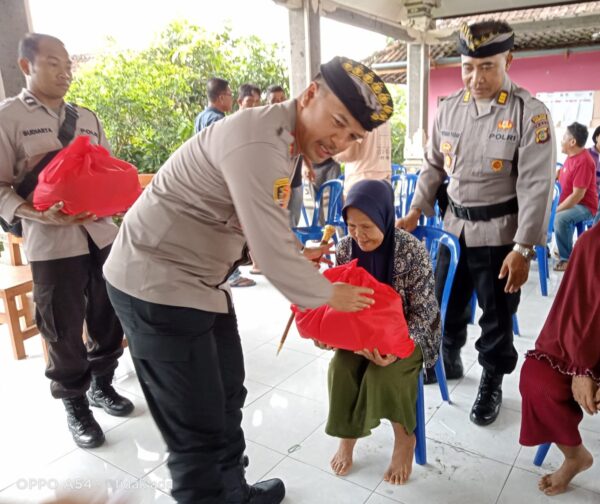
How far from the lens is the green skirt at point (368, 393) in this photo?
5.24ft

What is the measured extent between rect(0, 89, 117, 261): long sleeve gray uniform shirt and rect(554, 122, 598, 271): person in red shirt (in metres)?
3.66

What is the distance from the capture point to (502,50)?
1.78 m

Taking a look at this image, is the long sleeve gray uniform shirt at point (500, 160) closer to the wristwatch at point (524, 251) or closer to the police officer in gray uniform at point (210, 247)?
the wristwatch at point (524, 251)

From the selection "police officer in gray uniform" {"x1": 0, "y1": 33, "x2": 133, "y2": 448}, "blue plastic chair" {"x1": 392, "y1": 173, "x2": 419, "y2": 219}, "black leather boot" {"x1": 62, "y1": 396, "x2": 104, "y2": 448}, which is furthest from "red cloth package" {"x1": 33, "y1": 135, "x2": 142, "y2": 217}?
"blue plastic chair" {"x1": 392, "y1": 173, "x2": 419, "y2": 219}

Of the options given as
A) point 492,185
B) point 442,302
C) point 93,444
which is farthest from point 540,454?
point 93,444

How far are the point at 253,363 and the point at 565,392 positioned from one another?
5.05 feet

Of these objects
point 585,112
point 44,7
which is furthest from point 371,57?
point 44,7

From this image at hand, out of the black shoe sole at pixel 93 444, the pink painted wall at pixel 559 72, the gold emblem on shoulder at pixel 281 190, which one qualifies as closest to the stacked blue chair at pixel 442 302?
the gold emblem on shoulder at pixel 281 190

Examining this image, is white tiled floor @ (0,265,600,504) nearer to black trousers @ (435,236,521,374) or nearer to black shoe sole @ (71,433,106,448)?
black shoe sole @ (71,433,106,448)

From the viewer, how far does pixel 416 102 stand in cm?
740

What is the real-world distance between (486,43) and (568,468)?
5.01 feet

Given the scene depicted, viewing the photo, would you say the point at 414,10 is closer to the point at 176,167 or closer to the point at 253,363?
the point at 253,363

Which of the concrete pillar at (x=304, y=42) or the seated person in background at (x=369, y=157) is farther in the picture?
the concrete pillar at (x=304, y=42)

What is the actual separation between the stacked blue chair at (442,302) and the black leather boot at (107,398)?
49.9 inches
